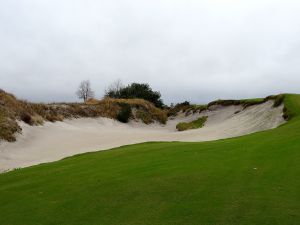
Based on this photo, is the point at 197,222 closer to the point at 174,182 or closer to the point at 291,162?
the point at 174,182

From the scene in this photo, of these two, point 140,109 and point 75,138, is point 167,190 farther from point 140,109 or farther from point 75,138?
point 140,109

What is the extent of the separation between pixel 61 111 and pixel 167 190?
36.9 meters

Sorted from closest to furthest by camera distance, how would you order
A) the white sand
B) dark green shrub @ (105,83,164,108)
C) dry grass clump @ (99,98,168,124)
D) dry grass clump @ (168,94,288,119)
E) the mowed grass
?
the mowed grass < the white sand < dry grass clump @ (168,94,288,119) < dry grass clump @ (99,98,168,124) < dark green shrub @ (105,83,164,108)

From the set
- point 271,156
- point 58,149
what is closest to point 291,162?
point 271,156

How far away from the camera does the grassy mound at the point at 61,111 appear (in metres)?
35.3

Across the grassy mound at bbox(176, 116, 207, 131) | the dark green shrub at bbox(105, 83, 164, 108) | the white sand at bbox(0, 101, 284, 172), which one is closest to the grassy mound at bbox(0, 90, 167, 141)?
the white sand at bbox(0, 101, 284, 172)

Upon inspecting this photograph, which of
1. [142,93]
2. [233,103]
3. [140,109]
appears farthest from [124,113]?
[142,93]

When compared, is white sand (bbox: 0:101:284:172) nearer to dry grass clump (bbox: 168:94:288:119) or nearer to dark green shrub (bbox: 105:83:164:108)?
dry grass clump (bbox: 168:94:288:119)

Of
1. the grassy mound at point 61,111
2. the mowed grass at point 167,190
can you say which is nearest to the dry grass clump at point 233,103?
the grassy mound at point 61,111

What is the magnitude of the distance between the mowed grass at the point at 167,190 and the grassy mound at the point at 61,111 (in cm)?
1903

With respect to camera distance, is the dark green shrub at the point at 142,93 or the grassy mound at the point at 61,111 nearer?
the grassy mound at the point at 61,111

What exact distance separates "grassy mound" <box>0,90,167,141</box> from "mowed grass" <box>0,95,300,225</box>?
749 inches

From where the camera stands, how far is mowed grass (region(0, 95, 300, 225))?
927 centimetres

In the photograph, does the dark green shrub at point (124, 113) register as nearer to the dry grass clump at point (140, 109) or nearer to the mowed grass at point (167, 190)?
the dry grass clump at point (140, 109)
